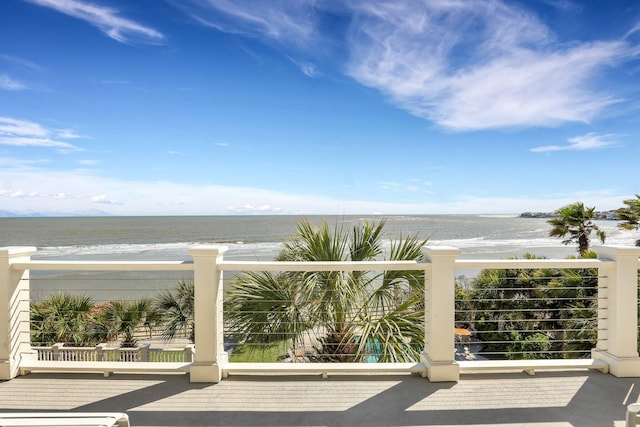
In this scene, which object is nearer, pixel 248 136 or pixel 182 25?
pixel 182 25

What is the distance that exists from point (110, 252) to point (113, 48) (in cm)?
2565

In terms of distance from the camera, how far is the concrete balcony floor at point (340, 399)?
7.72 feet

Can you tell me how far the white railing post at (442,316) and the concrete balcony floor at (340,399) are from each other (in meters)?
0.12

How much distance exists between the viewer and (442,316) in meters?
2.94

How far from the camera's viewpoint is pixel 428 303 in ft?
9.90

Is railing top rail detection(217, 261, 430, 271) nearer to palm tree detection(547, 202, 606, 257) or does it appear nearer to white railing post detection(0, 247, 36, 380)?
white railing post detection(0, 247, 36, 380)

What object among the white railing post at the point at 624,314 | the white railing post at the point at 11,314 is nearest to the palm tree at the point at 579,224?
the white railing post at the point at 624,314

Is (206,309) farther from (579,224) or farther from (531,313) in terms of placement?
(579,224)

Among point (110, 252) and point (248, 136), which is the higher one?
point (248, 136)

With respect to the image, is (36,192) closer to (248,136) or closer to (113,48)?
(248,136)

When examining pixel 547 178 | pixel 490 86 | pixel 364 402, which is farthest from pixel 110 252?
pixel 547 178

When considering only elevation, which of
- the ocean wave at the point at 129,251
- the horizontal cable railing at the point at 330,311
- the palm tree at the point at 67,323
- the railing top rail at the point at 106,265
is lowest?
the palm tree at the point at 67,323

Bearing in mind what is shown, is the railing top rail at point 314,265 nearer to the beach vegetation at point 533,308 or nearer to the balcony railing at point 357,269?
the balcony railing at point 357,269

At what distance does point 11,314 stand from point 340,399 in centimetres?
280
